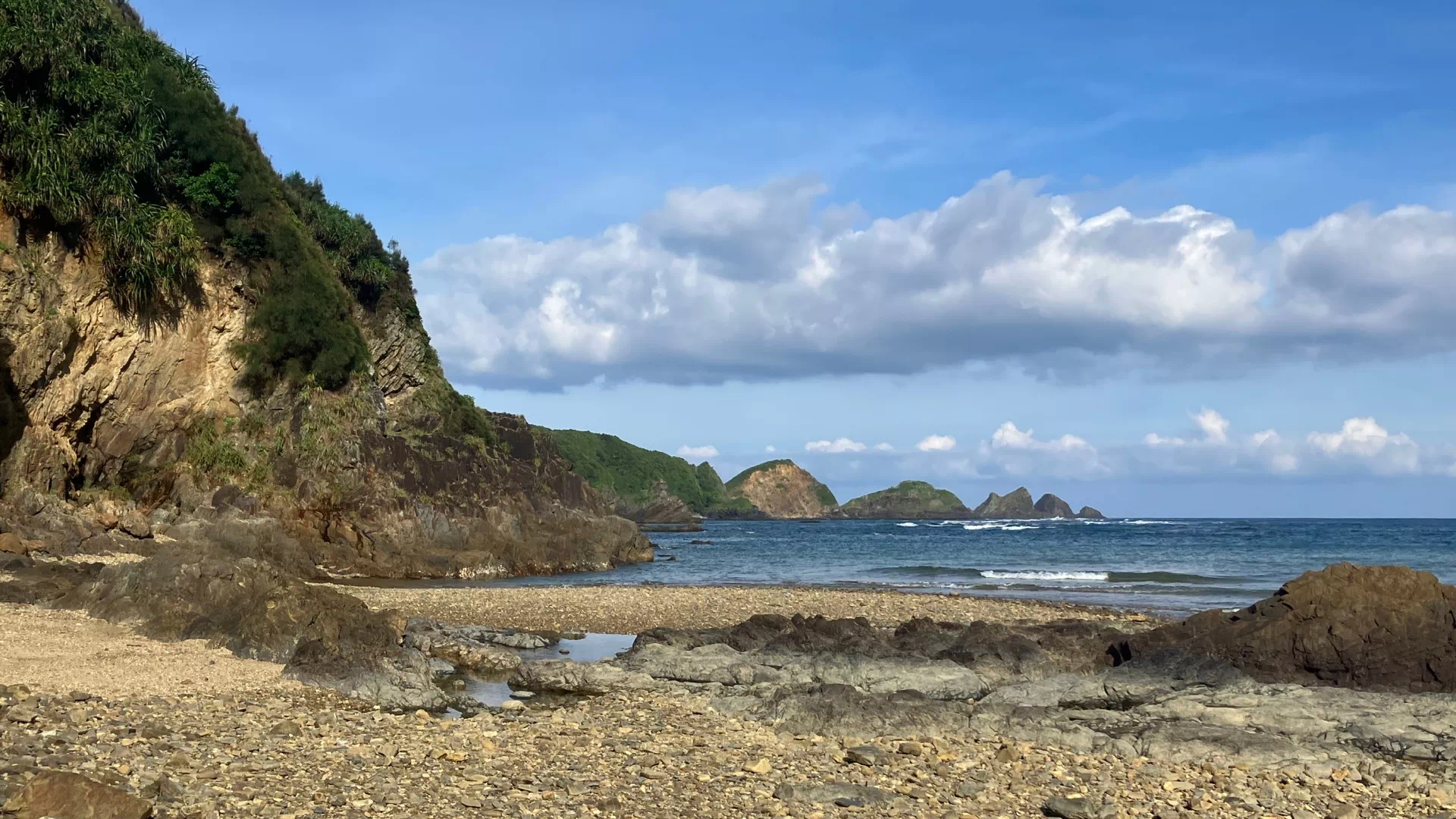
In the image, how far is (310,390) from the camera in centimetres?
3719

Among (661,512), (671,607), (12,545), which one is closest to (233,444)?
(12,545)

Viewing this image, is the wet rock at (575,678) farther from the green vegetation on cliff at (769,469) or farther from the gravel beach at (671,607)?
the green vegetation on cliff at (769,469)

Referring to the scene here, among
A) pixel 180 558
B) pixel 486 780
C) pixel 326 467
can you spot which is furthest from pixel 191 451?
pixel 486 780

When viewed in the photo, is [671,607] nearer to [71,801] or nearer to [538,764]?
[538,764]

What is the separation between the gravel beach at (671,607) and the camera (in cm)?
2289

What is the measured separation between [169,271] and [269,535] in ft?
29.7

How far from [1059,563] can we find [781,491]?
136 m

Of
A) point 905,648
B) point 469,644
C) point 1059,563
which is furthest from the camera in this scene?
point 1059,563

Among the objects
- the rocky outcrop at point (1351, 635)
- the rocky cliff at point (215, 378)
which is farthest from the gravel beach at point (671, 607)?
the rocky cliff at point (215, 378)

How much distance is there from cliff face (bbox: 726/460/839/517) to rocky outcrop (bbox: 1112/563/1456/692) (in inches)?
6477

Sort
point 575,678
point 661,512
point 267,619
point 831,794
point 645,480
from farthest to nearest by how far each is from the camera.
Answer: point 645,480
point 661,512
point 575,678
point 267,619
point 831,794

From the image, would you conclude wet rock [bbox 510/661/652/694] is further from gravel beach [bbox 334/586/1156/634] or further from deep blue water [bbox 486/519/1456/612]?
deep blue water [bbox 486/519/1456/612]

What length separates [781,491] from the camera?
185 m

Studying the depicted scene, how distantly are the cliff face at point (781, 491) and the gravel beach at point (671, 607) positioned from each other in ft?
494
